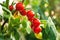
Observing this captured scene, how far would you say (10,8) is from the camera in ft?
2.55

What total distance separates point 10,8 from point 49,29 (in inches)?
6.7

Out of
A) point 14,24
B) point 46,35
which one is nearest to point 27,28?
point 14,24

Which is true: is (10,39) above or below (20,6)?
below

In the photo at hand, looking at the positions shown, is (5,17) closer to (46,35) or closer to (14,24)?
(14,24)

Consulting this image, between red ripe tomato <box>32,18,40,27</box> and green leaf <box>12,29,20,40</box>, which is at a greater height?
red ripe tomato <box>32,18,40,27</box>

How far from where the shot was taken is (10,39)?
2.42 feet

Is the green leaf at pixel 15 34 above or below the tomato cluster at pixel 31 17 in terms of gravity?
below

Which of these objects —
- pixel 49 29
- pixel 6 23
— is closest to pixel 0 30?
pixel 6 23

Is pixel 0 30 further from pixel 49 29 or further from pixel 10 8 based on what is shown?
pixel 49 29

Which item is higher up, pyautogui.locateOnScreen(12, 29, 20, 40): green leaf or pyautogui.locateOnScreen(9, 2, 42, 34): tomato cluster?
pyautogui.locateOnScreen(9, 2, 42, 34): tomato cluster

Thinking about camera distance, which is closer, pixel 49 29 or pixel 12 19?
pixel 12 19

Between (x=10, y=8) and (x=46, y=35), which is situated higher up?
(x=10, y=8)

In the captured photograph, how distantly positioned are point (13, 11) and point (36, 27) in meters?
0.10

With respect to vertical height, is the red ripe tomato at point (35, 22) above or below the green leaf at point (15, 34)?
above
